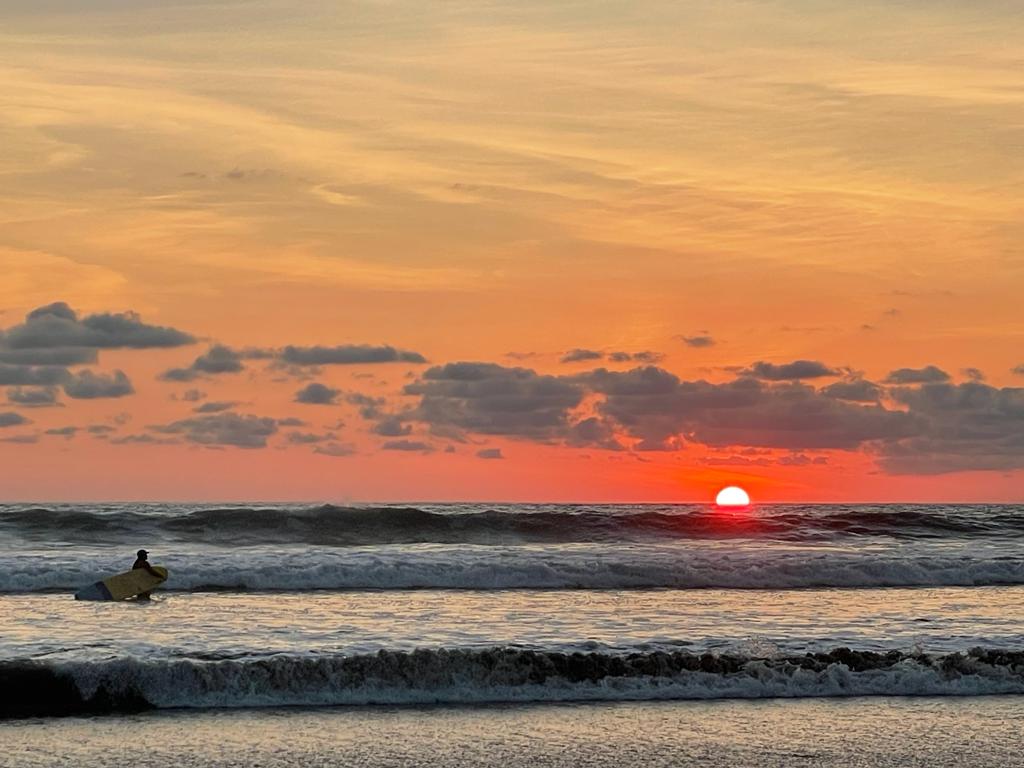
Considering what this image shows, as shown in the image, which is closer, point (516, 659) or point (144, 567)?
point (516, 659)

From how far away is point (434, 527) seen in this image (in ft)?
154

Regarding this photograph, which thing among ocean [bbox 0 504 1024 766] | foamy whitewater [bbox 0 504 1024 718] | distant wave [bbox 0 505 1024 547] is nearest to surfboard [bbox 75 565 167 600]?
foamy whitewater [bbox 0 504 1024 718]

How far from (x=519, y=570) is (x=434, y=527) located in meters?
15.7

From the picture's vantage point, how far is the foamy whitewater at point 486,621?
1739cm

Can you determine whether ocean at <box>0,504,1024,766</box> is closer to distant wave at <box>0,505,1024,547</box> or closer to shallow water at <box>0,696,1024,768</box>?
shallow water at <box>0,696,1024,768</box>

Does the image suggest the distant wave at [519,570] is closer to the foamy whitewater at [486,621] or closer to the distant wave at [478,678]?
the foamy whitewater at [486,621]

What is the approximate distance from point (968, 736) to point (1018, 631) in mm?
8158

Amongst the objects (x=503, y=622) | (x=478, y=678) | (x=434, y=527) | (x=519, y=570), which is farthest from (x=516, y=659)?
(x=434, y=527)

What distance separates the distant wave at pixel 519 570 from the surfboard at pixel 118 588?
2293mm

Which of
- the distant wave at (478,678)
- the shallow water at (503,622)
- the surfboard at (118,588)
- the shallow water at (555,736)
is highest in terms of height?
the surfboard at (118,588)

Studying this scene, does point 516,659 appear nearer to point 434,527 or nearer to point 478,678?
point 478,678

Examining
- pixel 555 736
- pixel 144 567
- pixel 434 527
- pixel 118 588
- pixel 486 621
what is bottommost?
pixel 555 736

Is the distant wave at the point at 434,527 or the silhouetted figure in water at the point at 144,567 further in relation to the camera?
the distant wave at the point at 434,527

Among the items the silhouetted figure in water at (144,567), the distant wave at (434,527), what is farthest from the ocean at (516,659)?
the distant wave at (434,527)
